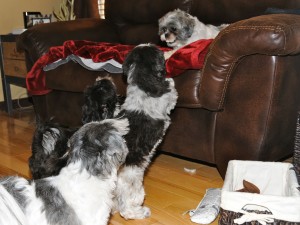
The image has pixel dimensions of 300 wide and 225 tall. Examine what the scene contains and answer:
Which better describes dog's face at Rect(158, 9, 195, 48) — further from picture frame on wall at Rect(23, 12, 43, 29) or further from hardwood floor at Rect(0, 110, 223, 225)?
picture frame on wall at Rect(23, 12, 43, 29)

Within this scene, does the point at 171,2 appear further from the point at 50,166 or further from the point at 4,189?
the point at 4,189

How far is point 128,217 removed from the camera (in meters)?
2.09

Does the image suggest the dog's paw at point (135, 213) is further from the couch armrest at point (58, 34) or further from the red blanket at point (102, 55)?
the couch armrest at point (58, 34)

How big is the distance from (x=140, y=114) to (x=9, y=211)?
873mm

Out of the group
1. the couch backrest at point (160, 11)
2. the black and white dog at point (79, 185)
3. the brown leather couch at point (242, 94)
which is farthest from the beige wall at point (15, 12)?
the black and white dog at point (79, 185)

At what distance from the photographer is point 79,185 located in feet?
5.01

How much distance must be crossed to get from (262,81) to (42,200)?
1282mm

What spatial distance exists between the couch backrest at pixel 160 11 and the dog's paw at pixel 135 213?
1885mm

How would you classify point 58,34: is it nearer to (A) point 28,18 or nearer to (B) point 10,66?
(B) point 10,66

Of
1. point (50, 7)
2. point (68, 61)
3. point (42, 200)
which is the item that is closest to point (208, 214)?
point (42, 200)

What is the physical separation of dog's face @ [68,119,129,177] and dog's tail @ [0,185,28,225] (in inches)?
10.9

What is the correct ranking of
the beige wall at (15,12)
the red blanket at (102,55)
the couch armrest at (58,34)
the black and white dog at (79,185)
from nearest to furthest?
the black and white dog at (79,185), the red blanket at (102,55), the couch armrest at (58,34), the beige wall at (15,12)

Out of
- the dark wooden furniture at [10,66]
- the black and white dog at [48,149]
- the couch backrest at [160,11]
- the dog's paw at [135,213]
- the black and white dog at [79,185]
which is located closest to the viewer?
the black and white dog at [79,185]

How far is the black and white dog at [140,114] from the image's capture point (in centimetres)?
198
